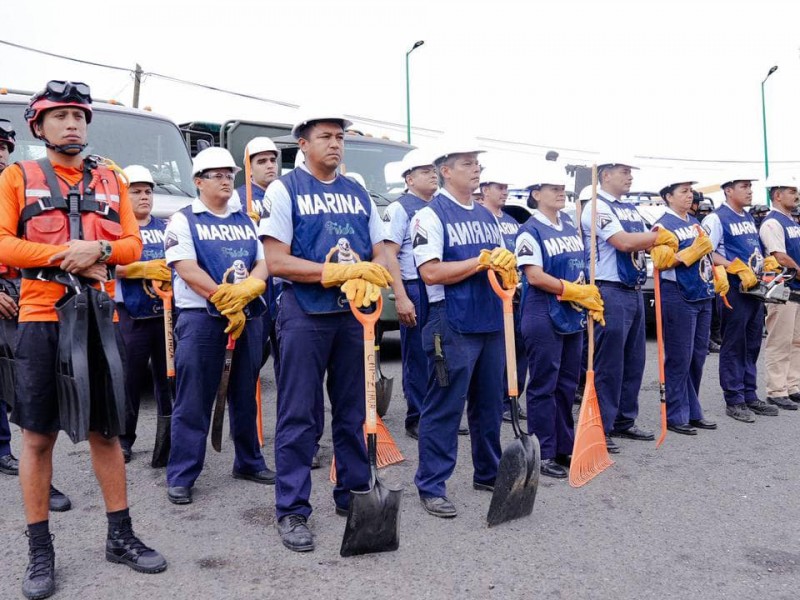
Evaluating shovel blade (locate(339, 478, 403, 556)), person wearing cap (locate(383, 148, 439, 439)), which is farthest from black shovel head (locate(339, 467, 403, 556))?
person wearing cap (locate(383, 148, 439, 439))

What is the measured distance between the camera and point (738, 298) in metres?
6.73

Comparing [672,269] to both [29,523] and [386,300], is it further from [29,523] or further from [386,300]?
[29,523]

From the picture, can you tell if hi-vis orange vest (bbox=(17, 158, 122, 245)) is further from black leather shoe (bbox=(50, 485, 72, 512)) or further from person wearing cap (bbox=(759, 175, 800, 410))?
person wearing cap (bbox=(759, 175, 800, 410))

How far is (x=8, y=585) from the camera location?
10.8ft

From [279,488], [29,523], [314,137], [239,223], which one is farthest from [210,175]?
[29,523]

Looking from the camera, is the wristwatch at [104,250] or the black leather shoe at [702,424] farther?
the black leather shoe at [702,424]

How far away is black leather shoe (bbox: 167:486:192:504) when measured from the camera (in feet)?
14.4

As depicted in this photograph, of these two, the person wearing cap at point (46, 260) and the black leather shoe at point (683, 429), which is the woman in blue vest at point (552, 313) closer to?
the black leather shoe at point (683, 429)

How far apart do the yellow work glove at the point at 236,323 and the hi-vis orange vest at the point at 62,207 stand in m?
1.04

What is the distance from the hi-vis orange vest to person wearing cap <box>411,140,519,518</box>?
64.1 inches

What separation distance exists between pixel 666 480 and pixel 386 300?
154 inches

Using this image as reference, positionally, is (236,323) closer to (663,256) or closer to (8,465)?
(8,465)

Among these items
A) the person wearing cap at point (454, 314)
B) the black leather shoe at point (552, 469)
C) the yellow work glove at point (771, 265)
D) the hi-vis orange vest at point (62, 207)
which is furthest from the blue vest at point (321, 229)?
the yellow work glove at point (771, 265)

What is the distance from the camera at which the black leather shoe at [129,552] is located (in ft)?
11.1
